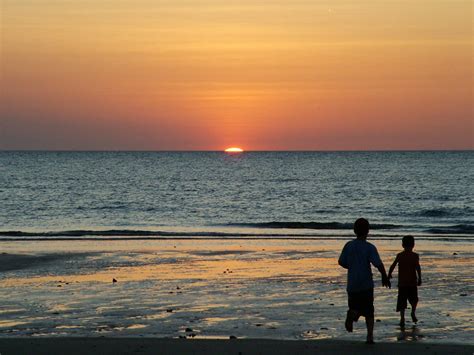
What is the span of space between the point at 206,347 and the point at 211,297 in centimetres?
505

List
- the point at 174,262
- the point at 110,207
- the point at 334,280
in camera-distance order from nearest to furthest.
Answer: the point at 334,280, the point at 174,262, the point at 110,207

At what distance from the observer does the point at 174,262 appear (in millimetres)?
23906

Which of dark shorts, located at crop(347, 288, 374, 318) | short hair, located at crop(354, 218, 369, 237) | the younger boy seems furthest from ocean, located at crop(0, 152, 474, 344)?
short hair, located at crop(354, 218, 369, 237)

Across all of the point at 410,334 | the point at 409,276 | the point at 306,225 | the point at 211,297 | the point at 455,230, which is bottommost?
the point at 410,334

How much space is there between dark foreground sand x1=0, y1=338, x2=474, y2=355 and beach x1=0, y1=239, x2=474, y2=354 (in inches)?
10.0

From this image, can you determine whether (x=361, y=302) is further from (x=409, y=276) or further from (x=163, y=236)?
(x=163, y=236)

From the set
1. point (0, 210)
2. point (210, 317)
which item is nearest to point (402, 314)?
point (210, 317)

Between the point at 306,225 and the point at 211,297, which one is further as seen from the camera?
the point at 306,225

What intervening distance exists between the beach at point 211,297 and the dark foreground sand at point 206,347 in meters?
0.26

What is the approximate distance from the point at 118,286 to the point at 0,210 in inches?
1694

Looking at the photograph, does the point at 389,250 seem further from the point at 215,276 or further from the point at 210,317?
the point at 210,317

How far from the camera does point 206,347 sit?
39.0 ft

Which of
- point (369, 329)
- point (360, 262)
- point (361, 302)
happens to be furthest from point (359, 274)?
point (369, 329)

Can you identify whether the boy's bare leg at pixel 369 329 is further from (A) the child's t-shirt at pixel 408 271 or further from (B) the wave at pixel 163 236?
(B) the wave at pixel 163 236
